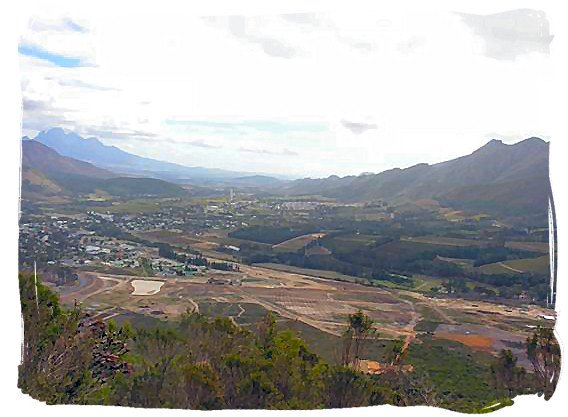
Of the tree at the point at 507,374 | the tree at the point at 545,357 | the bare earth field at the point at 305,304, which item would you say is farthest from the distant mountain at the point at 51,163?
the tree at the point at 545,357

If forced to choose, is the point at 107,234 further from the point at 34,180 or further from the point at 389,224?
the point at 389,224

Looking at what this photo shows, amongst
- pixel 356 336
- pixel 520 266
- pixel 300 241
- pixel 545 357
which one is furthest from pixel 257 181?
pixel 545 357

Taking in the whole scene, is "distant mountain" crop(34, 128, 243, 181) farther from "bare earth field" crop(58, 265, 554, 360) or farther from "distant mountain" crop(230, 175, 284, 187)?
"bare earth field" crop(58, 265, 554, 360)

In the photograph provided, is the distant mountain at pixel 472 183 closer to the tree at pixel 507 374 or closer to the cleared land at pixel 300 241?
the cleared land at pixel 300 241

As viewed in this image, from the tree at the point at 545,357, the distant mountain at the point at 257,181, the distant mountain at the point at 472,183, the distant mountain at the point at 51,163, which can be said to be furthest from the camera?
the distant mountain at the point at 257,181

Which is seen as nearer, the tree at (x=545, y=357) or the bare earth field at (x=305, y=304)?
the tree at (x=545, y=357)

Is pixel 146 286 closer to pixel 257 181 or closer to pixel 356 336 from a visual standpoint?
pixel 257 181
